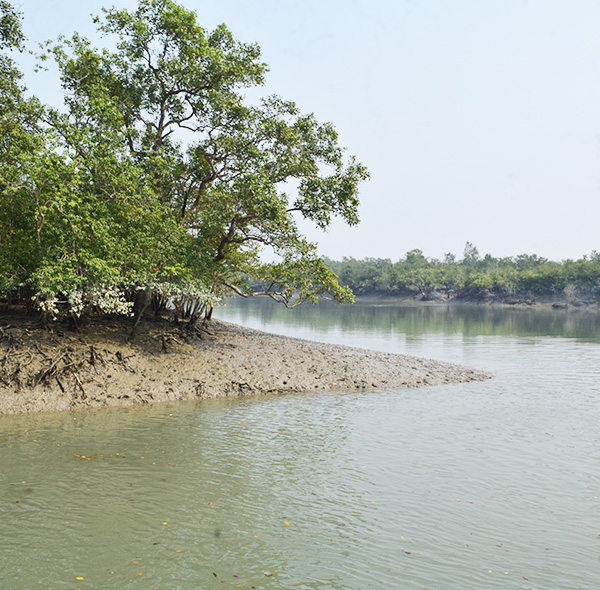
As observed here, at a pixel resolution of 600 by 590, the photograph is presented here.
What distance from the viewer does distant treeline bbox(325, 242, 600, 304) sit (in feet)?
366

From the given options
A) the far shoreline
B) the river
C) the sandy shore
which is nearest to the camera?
the river

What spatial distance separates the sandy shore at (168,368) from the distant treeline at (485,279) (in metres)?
94.1

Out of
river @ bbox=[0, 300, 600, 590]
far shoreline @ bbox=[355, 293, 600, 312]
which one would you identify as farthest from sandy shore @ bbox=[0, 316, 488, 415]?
far shoreline @ bbox=[355, 293, 600, 312]

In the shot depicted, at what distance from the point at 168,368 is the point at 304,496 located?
11.6 meters

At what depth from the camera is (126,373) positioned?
20922mm

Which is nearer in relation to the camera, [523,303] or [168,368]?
[168,368]

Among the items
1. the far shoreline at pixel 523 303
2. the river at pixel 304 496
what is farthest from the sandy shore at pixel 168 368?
the far shoreline at pixel 523 303

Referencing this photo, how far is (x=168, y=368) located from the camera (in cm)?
2214

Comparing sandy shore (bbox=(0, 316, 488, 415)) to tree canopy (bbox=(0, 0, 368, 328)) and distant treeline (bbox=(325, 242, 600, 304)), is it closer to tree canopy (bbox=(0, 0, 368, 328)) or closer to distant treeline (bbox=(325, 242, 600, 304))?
tree canopy (bbox=(0, 0, 368, 328))

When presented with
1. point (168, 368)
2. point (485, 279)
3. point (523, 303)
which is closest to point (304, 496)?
point (168, 368)

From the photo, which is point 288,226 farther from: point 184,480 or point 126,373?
point 184,480

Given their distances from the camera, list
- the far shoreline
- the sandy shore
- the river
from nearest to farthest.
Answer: the river, the sandy shore, the far shoreline

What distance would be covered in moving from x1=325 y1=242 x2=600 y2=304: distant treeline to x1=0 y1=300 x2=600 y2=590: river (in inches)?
3919

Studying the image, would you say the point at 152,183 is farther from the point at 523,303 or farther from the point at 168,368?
the point at 523,303
